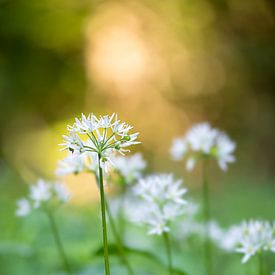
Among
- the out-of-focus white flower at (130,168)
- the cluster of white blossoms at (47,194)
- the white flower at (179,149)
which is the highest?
the white flower at (179,149)

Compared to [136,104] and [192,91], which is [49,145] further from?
[192,91]

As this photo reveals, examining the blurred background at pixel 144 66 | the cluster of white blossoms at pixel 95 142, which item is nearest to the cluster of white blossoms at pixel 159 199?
the cluster of white blossoms at pixel 95 142

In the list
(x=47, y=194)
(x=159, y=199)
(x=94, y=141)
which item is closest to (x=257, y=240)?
(x=159, y=199)

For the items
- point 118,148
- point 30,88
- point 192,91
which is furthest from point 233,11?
point 118,148

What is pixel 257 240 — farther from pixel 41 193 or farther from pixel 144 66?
pixel 144 66

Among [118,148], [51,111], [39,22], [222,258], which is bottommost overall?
[118,148]

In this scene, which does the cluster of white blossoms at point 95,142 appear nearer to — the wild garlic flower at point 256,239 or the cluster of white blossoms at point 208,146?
the wild garlic flower at point 256,239

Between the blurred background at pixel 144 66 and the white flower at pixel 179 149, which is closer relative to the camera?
the white flower at pixel 179 149

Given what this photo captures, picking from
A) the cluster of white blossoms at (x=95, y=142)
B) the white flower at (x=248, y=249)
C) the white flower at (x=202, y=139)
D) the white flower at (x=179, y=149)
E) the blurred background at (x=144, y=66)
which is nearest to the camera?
the cluster of white blossoms at (x=95, y=142)
